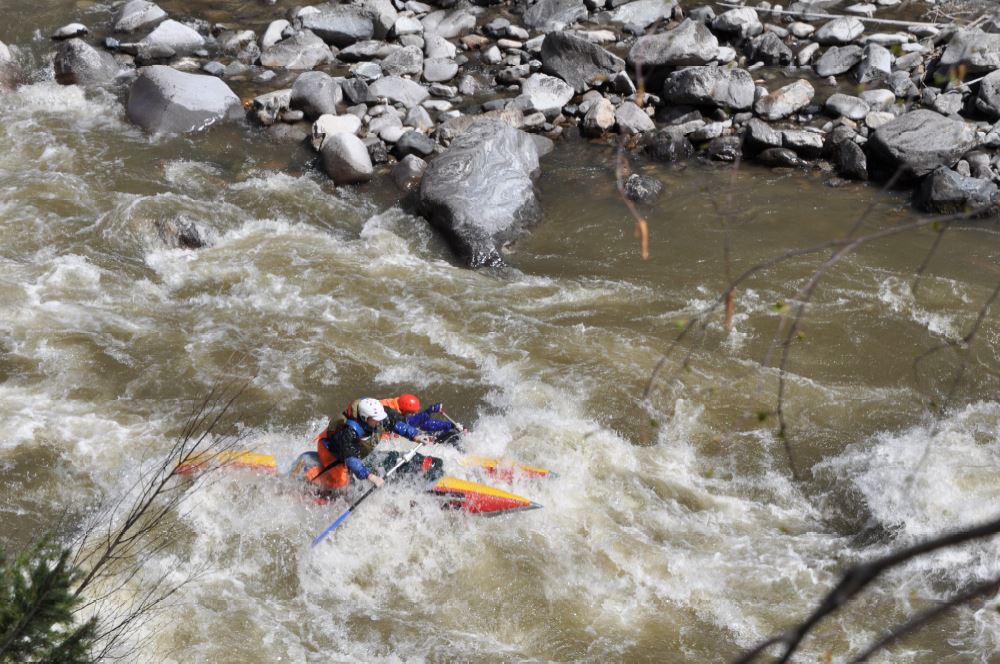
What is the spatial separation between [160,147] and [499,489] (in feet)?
21.7

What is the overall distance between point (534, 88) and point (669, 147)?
2073 mm

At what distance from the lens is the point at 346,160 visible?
9930mm

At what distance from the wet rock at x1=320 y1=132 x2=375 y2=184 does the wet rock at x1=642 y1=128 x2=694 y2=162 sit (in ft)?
10.3

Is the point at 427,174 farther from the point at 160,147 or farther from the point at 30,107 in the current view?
the point at 30,107

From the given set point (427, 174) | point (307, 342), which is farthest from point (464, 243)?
point (307, 342)

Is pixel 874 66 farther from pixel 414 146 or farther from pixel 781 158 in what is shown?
pixel 414 146

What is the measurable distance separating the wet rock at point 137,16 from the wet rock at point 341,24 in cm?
237

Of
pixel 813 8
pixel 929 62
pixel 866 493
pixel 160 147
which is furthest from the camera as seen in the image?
pixel 813 8

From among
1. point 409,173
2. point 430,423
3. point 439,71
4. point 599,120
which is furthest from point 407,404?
point 439,71

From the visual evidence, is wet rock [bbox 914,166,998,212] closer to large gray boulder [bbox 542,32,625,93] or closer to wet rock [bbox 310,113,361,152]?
large gray boulder [bbox 542,32,625,93]

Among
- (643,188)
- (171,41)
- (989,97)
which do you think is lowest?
(643,188)

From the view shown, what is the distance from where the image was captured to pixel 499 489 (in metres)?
6.31

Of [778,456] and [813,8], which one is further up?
[813,8]

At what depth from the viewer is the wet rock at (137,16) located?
13.4 m
